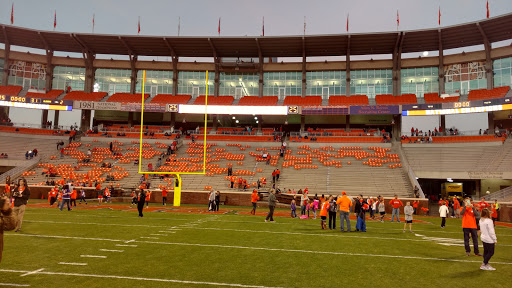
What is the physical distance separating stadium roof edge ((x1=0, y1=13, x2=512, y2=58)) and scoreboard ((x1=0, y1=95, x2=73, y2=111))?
8.21 meters

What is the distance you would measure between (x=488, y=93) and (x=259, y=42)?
2776cm

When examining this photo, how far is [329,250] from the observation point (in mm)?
10297

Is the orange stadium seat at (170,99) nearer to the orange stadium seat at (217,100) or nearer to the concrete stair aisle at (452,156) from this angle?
the orange stadium seat at (217,100)

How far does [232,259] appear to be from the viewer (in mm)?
8852

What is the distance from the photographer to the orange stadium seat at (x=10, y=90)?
46237 mm

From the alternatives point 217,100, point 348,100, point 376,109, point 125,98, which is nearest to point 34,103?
point 125,98

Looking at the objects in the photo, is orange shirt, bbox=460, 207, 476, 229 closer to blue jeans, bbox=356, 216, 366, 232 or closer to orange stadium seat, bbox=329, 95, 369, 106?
blue jeans, bbox=356, 216, 366, 232

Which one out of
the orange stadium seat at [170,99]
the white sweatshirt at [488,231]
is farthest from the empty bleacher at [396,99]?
the white sweatshirt at [488,231]

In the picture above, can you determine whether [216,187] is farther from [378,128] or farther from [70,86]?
[70,86]

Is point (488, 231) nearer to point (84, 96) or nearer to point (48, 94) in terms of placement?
point (84, 96)

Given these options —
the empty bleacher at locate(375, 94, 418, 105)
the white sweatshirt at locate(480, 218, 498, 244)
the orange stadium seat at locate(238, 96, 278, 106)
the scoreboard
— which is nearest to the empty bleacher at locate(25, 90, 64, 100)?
the scoreboard

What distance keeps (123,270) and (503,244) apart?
13.2 meters

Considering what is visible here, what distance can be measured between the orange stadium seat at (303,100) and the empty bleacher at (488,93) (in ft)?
58.1

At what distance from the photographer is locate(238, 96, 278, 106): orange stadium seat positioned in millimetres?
46031
